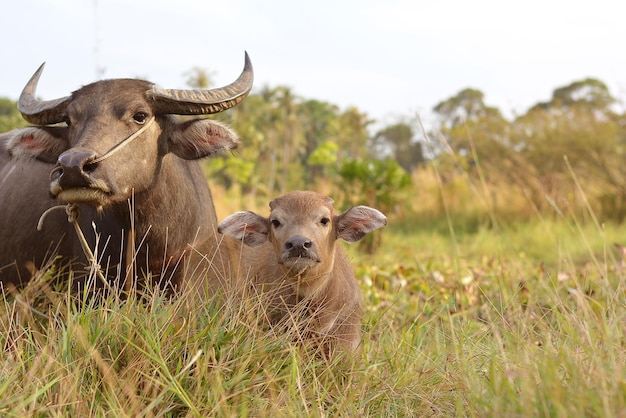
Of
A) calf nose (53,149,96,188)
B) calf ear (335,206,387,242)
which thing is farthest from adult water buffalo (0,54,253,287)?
calf ear (335,206,387,242)

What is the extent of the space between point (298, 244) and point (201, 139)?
1.13 meters

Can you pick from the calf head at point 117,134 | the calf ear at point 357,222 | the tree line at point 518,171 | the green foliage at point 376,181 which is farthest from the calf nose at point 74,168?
the green foliage at point 376,181

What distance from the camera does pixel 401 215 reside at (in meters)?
15.5

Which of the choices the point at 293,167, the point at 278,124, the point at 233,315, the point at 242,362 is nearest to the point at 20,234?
the point at 233,315

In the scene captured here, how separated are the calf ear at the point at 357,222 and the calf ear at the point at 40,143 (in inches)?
73.7

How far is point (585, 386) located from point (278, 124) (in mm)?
48156

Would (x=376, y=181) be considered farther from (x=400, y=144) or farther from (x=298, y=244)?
(x=400, y=144)

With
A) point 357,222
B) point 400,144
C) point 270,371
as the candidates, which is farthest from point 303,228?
point 400,144

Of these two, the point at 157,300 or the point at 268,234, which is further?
the point at 268,234

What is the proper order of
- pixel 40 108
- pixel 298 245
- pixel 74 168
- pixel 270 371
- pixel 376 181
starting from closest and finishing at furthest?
pixel 270 371 → pixel 74 168 → pixel 298 245 → pixel 40 108 → pixel 376 181

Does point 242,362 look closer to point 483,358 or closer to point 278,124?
point 483,358

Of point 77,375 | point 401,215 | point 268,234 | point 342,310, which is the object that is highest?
point 268,234

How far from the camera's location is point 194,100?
3.94m

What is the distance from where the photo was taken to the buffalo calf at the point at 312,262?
364 cm
